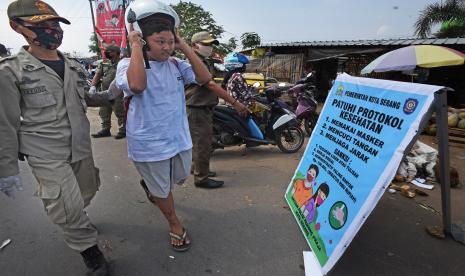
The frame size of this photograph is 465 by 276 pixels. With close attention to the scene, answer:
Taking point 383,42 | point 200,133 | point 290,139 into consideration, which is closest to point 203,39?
point 200,133

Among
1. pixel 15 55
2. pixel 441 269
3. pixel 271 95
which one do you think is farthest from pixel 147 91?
pixel 271 95

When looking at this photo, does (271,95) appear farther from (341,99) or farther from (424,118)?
(424,118)

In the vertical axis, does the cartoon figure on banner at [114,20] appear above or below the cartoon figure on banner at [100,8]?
below

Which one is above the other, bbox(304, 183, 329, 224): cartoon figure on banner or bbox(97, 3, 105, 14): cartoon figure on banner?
bbox(97, 3, 105, 14): cartoon figure on banner

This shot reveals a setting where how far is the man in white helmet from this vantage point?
2008mm

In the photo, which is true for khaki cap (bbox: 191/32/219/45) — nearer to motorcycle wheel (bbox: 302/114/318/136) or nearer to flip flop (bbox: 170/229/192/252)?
flip flop (bbox: 170/229/192/252)

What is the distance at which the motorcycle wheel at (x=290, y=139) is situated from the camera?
534 cm

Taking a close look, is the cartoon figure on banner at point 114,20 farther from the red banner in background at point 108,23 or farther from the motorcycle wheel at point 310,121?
the motorcycle wheel at point 310,121

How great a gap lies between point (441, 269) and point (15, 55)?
341 cm

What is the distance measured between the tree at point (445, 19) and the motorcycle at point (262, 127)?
35.9ft

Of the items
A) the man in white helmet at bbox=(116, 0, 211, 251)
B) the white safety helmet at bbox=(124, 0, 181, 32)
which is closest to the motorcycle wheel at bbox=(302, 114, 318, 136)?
the man in white helmet at bbox=(116, 0, 211, 251)

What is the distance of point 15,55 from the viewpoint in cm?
193

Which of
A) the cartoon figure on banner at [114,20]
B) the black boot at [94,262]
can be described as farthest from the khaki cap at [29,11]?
the cartoon figure on banner at [114,20]

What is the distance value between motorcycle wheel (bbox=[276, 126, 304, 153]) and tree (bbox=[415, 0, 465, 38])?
35.6 feet
